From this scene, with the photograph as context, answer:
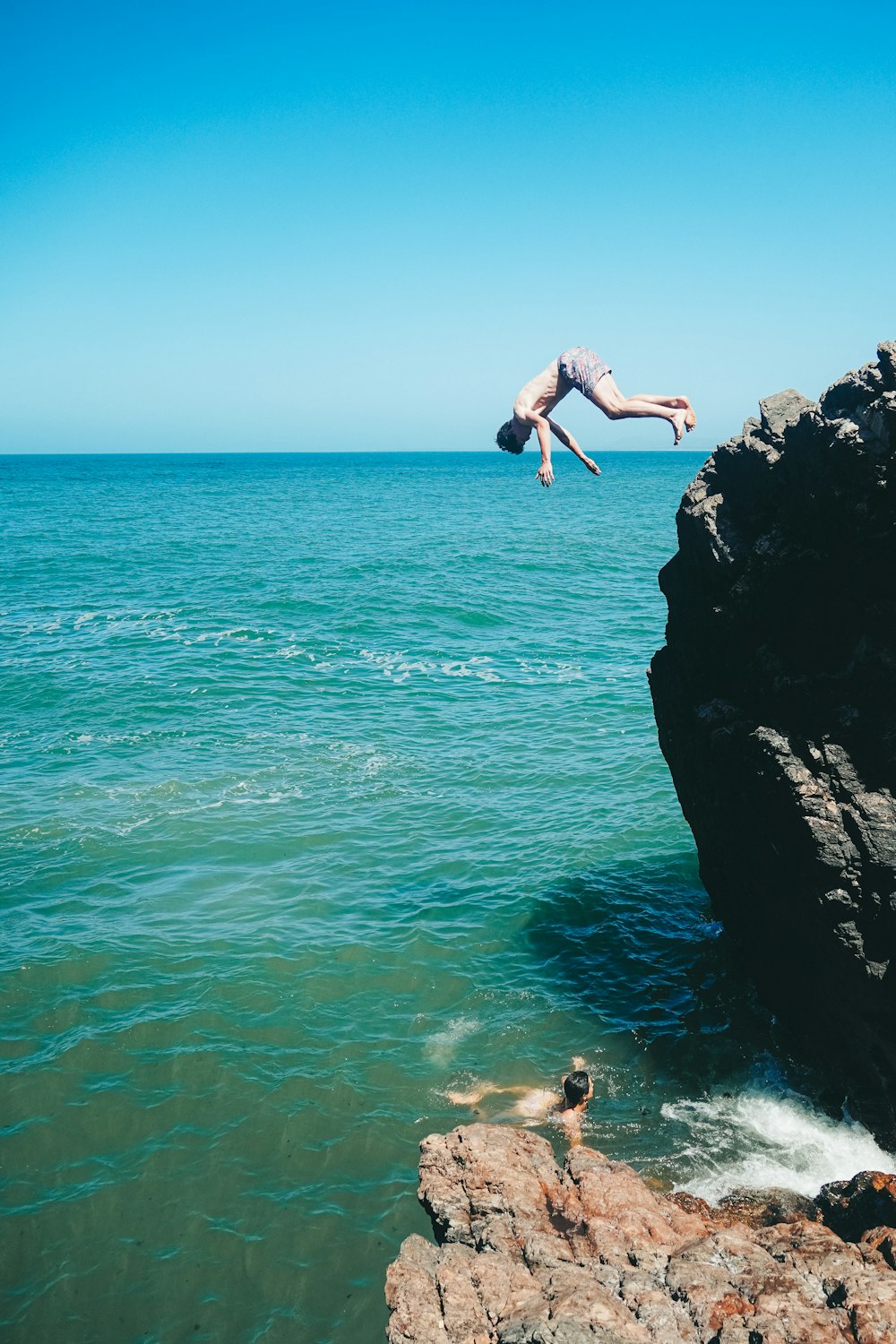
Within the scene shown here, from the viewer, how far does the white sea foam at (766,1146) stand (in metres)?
12.7

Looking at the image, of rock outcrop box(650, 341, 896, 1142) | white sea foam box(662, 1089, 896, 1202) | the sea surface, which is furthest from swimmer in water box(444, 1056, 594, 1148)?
rock outcrop box(650, 341, 896, 1142)

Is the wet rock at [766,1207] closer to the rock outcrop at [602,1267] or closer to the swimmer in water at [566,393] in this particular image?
the rock outcrop at [602,1267]

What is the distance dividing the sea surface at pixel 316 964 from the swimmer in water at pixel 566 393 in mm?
9830

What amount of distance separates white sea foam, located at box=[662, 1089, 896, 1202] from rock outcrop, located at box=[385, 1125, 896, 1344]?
1783 millimetres

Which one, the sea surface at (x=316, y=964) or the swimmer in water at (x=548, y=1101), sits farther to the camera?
the swimmer in water at (x=548, y=1101)

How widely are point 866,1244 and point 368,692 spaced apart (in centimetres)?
2781

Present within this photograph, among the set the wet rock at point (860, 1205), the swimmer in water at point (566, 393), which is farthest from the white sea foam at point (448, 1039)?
the swimmer in water at point (566, 393)

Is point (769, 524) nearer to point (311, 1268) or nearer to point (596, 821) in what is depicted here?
point (311, 1268)

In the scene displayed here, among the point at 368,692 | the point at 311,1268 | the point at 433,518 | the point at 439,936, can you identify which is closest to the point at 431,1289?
the point at 311,1268

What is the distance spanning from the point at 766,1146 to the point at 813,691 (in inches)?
252

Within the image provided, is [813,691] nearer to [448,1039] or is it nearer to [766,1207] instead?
[766,1207]

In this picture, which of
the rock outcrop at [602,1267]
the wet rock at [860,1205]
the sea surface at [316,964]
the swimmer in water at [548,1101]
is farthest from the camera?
the swimmer in water at [548,1101]

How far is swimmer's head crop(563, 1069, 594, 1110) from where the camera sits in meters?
14.4

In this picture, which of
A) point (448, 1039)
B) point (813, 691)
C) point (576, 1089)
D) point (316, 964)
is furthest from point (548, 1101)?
point (813, 691)
